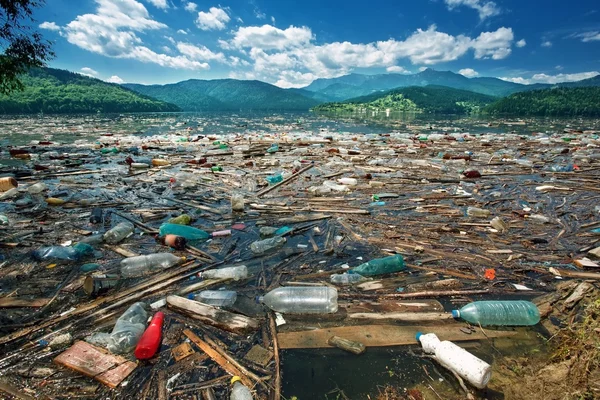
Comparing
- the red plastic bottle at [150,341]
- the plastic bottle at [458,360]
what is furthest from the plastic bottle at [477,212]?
the red plastic bottle at [150,341]

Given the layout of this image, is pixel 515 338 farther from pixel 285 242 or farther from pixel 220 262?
pixel 220 262

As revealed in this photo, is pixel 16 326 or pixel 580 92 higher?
pixel 580 92

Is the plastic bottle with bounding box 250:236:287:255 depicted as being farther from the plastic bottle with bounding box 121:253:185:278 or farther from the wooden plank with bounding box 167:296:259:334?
the wooden plank with bounding box 167:296:259:334

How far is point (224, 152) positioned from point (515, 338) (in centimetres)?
1547

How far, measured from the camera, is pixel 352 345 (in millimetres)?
2889

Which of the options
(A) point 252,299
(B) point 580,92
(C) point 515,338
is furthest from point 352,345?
(B) point 580,92

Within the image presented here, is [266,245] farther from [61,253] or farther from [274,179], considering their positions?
[274,179]

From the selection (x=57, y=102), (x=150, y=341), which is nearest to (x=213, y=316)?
(x=150, y=341)

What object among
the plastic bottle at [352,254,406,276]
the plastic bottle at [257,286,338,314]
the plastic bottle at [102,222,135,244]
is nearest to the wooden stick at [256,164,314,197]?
the plastic bottle at [102,222,135,244]

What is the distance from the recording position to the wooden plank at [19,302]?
3.44 meters

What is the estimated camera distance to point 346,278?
13.2ft

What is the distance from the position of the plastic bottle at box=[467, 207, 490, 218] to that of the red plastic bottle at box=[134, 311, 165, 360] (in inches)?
273

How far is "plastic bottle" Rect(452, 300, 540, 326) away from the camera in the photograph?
321 cm

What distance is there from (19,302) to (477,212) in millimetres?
8645
